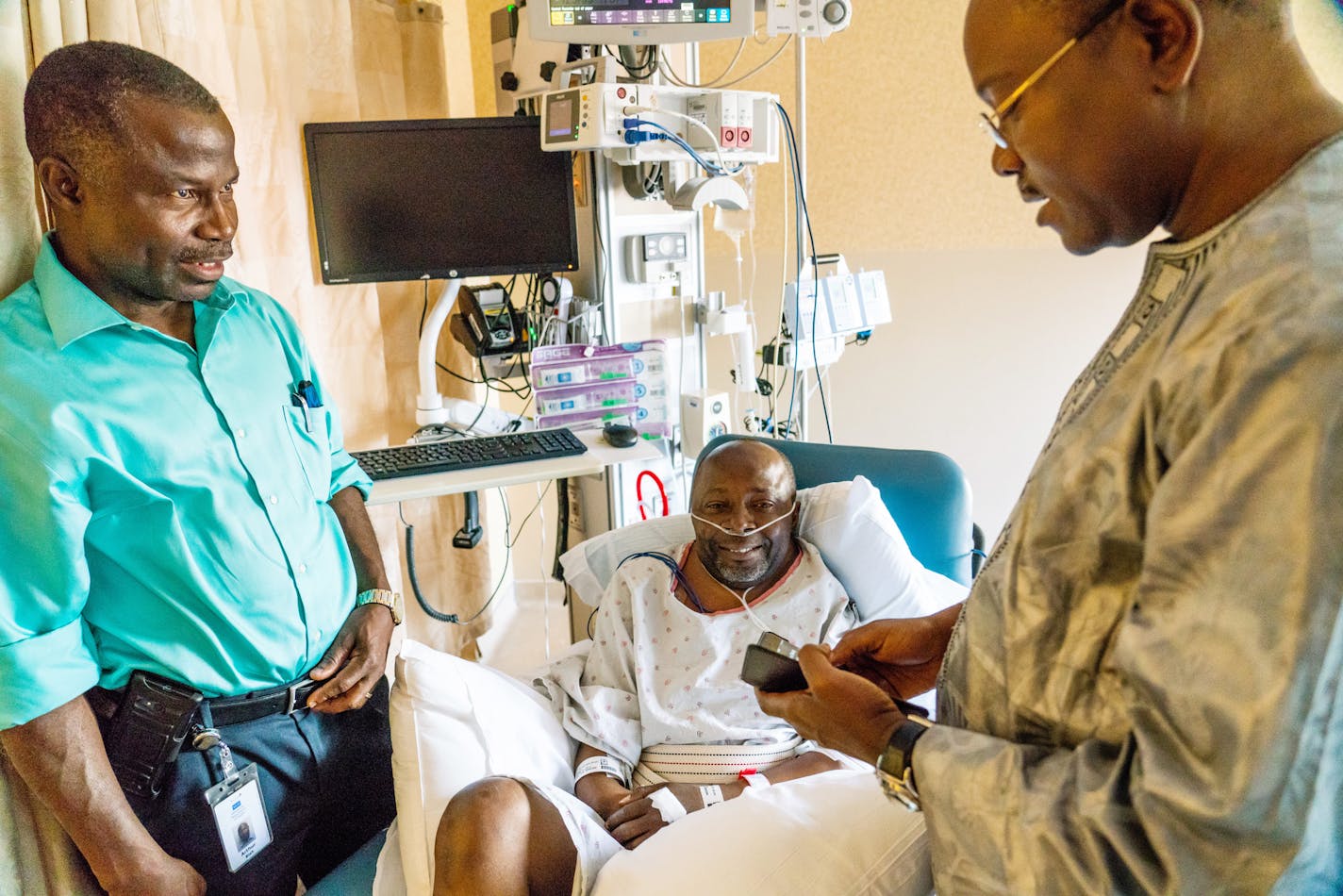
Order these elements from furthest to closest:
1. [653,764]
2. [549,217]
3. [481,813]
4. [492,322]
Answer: [492,322], [549,217], [653,764], [481,813]

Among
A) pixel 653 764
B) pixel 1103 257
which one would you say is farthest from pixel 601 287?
pixel 1103 257

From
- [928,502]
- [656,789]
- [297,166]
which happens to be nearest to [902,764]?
[656,789]

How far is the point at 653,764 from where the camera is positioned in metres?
1.75

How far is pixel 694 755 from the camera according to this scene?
67.6 inches

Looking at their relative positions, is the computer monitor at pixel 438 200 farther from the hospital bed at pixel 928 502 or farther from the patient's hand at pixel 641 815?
the patient's hand at pixel 641 815

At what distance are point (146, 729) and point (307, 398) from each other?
59cm

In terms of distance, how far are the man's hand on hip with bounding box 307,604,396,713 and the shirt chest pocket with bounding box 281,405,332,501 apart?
9.0 inches

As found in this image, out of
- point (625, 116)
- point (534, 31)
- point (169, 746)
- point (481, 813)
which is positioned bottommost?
point (481, 813)

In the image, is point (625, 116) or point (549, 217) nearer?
point (625, 116)

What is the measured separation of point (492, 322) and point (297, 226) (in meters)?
0.59

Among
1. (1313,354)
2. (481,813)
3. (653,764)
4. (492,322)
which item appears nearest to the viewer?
(1313,354)

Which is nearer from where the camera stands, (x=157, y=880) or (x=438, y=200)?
(x=157, y=880)

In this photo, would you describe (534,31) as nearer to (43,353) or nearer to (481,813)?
(43,353)

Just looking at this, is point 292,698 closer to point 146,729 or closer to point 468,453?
point 146,729
